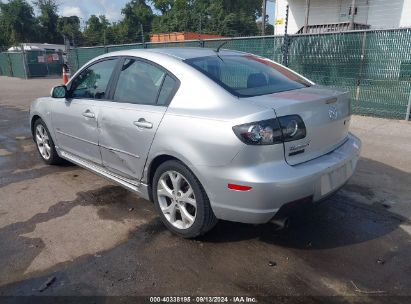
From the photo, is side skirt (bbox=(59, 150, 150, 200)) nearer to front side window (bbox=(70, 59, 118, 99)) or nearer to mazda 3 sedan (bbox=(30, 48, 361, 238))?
mazda 3 sedan (bbox=(30, 48, 361, 238))

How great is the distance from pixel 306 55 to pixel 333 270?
6808 millimetres

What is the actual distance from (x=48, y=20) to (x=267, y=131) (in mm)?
56774

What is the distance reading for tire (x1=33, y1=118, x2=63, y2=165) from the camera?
518cm

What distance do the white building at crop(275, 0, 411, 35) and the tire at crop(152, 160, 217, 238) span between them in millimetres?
14864

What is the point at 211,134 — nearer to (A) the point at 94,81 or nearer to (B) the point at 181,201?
(B) the point at 181,201

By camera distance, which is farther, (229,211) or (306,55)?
(306,55)

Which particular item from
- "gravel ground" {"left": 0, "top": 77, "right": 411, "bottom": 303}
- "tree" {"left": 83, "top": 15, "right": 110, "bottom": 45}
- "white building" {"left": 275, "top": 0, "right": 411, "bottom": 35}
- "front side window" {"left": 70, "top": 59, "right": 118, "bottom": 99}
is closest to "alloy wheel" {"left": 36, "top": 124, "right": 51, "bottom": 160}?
"gravel ground" {"left": 0, "top": 77, "right": 411, "bottom": 303}

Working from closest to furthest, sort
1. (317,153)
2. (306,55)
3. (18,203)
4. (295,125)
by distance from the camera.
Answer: (295,125)
(317,153)
(18,203)
(306,55)

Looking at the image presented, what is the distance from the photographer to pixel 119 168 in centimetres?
378

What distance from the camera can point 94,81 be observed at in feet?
13.9

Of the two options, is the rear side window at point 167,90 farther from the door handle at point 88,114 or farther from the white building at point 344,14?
the white building at point 344,14

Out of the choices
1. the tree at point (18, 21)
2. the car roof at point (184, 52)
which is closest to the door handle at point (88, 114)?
the car roof at point (184, 52)

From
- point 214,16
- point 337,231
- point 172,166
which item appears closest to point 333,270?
point 337,231

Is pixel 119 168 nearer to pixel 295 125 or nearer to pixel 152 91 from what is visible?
pixel 152 91
